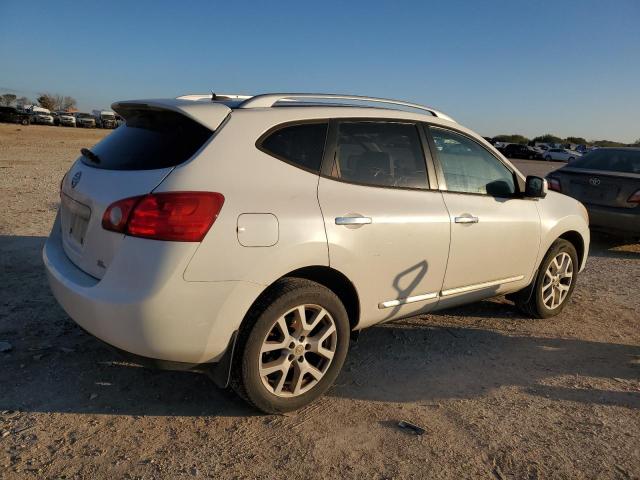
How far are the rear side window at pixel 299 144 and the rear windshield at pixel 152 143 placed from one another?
36cm

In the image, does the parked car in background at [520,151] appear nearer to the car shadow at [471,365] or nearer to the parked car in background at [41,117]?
the parked car in background at [41,117]

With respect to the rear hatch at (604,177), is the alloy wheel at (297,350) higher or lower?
lower

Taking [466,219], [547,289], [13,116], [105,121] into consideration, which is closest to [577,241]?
[547,289]

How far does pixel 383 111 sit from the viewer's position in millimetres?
3633

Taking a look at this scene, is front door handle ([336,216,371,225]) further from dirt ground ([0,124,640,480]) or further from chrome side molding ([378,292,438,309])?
dirt ground ([0,124,640,480])

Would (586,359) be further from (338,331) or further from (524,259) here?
(338,331)

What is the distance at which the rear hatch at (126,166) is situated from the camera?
2684 mm

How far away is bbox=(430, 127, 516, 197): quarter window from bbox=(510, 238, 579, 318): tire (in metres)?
0.82

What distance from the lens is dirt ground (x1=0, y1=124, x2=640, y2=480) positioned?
260cm

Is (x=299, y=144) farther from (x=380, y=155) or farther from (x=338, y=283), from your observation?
(x=338, y=283)

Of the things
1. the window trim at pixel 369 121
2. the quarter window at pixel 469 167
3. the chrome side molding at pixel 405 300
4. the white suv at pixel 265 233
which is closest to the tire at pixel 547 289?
the quarter window at pixel 469 167

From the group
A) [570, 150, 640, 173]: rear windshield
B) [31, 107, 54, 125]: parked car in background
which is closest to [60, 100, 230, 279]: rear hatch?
[570, 150, 640, 173]: rear windshield

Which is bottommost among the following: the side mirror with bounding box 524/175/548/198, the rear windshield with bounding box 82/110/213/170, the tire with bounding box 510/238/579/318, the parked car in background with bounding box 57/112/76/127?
the parked car in background with bounding box 57/112/76/127

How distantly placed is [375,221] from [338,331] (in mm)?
693
